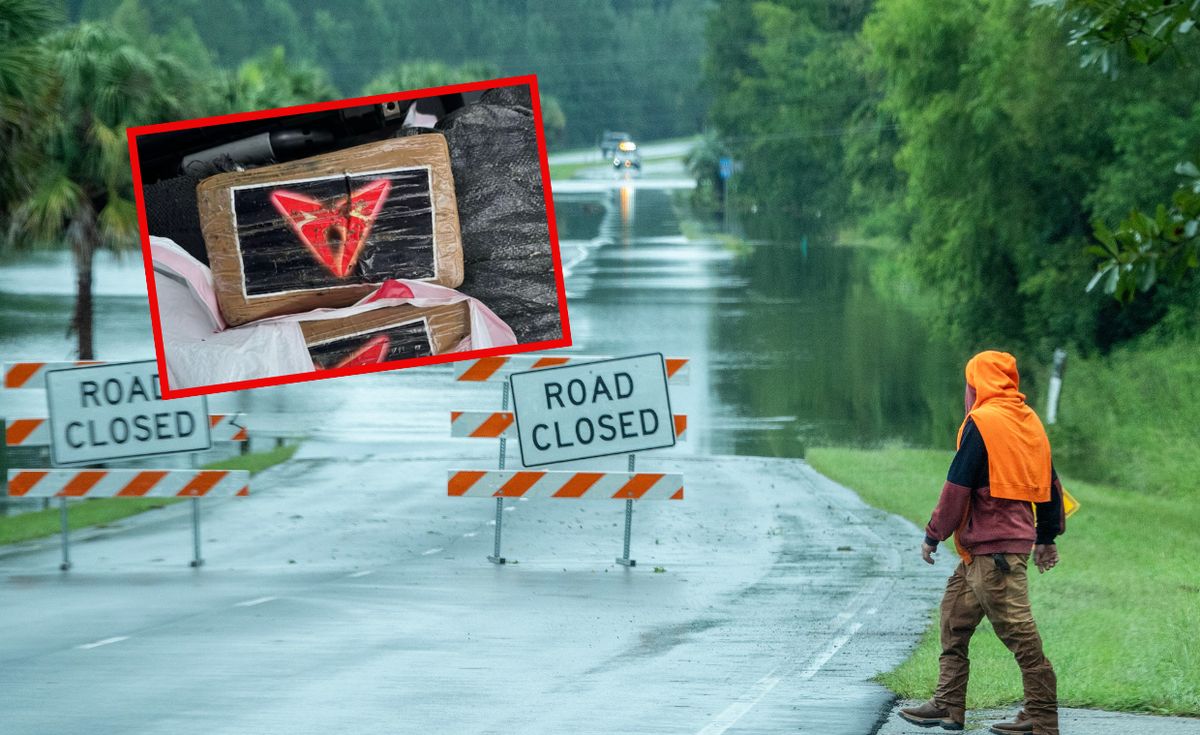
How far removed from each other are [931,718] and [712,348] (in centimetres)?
3806

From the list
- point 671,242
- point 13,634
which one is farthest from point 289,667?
point 671,242

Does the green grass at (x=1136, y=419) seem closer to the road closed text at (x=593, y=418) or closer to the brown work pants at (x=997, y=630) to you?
the road closed text at (x=593, y=418)

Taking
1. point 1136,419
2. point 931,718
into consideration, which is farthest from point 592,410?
point 1136,419

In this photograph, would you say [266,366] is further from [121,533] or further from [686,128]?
[686,128]

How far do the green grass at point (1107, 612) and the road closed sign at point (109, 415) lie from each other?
6658 mm

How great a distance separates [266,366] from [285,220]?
0.61m

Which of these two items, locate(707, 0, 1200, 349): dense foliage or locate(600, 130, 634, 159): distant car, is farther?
locate(600, 130, 634, 159): distant car

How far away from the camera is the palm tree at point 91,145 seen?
91.5 feet

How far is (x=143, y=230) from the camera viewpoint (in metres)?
6.87

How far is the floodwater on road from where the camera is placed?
3082cm

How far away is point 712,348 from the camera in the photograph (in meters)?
46.1

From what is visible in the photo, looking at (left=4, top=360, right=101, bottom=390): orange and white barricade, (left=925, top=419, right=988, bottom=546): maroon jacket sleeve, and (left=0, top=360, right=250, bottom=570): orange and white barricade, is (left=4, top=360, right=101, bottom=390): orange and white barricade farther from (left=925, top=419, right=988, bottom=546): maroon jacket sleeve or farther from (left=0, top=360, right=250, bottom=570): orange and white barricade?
(left=925, top=419, right=988, bottom=546): maroon jacket sleeve

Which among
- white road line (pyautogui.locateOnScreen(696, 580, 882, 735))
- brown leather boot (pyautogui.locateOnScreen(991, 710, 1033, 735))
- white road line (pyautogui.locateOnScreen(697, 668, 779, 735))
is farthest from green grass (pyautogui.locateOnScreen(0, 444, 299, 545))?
brown leather boot (pyautogui.locateOnScreen(991, 710, 1033, 735))

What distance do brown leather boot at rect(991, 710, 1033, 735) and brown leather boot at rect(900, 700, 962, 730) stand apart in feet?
0.61
